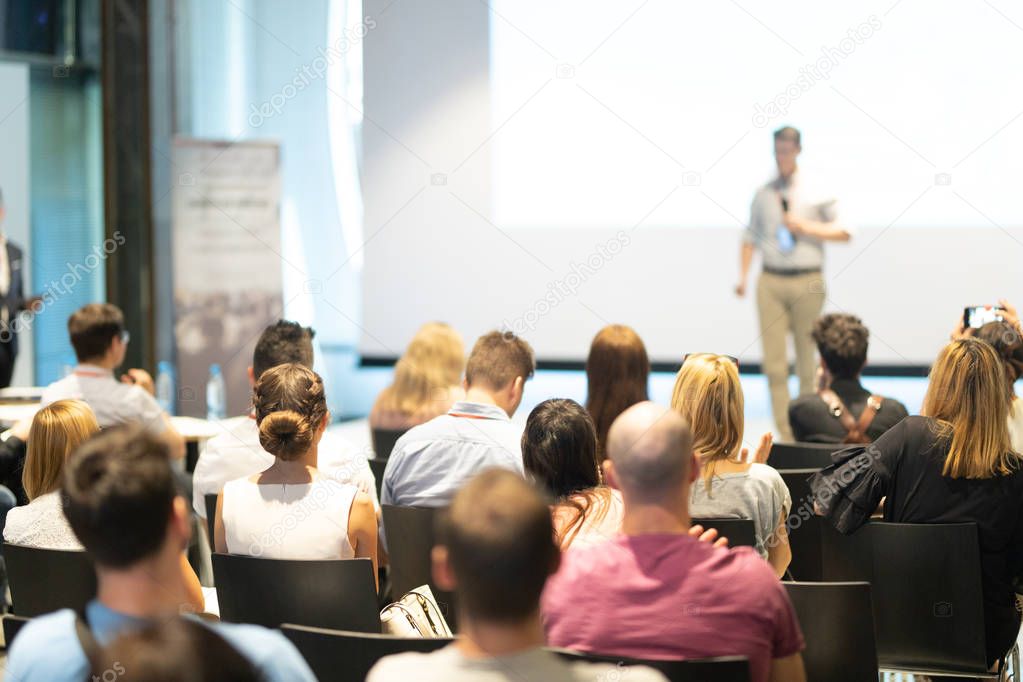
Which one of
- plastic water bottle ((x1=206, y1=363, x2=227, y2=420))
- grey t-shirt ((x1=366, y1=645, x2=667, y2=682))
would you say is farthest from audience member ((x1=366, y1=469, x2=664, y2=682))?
plastic water bottle ((x1=206, y1=363, x2=227, y2=420))

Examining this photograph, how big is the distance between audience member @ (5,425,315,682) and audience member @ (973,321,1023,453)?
249 cm

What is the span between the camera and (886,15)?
263 inches

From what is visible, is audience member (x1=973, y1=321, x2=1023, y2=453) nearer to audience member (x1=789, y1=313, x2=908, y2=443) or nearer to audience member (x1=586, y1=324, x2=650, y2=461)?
audience member (x1=789, y1=313, x2=908, y2=443)

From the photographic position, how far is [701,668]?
5.39ft

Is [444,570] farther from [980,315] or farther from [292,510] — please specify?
[980,315]

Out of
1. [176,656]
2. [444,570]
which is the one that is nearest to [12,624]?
[176,656]

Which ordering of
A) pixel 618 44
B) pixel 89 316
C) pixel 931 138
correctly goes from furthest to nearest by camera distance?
pixel 618 44
pixel 931 138
pixel 89 316

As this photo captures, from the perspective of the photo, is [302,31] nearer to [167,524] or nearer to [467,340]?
[467,340]

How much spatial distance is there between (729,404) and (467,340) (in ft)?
17.3

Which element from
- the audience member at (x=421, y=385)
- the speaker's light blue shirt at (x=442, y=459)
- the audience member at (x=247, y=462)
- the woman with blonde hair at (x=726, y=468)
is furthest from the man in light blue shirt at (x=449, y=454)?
the audience member at (x=421, y=385)

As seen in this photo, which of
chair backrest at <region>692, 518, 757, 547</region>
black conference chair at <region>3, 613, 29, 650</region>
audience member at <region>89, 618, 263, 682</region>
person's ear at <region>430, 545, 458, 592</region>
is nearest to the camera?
audience member at <region>89, 618, 263, 682</region>

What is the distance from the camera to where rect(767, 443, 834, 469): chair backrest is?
366 centimetres

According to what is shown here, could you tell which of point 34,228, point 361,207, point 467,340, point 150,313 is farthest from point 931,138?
point 34,228

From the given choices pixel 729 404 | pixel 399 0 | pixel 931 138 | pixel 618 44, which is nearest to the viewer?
pixel 729 404
